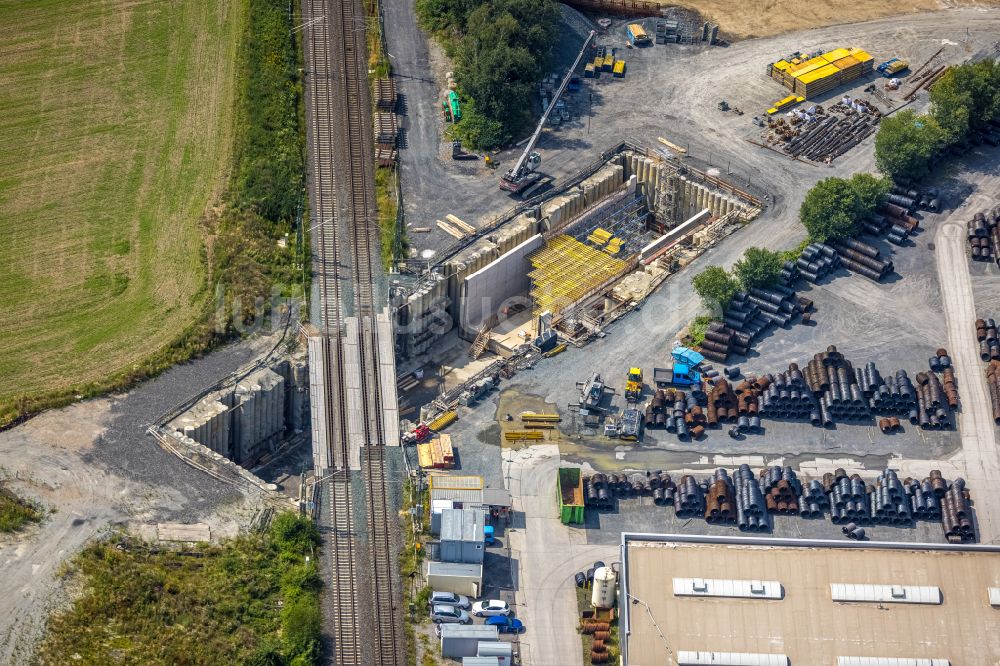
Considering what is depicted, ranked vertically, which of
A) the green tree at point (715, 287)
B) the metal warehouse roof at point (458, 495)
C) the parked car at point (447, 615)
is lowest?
the parked car at point (447, 615)

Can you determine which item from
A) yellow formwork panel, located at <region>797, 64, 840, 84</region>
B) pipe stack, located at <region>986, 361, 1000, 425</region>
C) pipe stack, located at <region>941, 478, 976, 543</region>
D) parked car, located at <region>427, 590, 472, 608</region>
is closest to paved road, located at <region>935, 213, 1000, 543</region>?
pipe stack, located at <region>986, 361, 1000, 425</region>

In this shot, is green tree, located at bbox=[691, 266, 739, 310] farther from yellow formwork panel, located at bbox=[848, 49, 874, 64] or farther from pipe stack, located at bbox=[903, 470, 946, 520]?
yellow formwork panel, located at bbox=[848, 49, 874, 64]

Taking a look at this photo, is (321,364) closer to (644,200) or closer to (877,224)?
(644,200)

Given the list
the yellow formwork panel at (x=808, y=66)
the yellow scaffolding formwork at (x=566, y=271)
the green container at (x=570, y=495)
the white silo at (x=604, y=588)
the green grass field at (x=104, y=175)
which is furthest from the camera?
the yellow formwork panel at (x=808, y=66)

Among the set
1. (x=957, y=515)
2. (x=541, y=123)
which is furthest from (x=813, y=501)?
(x=541, y=123)

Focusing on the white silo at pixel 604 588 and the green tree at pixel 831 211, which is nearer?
the white silo at pixel 604 588

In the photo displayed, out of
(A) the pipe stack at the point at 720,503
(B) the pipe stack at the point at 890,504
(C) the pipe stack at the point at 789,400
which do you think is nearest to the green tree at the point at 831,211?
(C) the pipe stack at the point at 789,400

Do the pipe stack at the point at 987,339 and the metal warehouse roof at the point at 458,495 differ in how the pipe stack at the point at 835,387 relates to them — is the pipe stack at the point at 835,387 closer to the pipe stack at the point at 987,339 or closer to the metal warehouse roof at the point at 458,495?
the pipe stack at the point at 987,339
